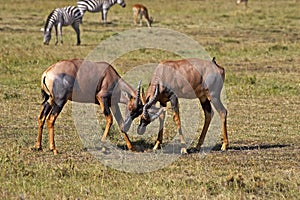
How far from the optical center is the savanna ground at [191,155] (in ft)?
26.1

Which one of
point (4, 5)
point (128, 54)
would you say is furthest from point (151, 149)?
point (4, 5)

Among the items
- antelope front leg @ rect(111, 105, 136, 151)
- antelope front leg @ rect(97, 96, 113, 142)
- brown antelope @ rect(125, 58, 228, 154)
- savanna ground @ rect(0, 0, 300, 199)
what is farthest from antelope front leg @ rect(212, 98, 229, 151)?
antelope front leg @ rect(97, 96, 113, 142)

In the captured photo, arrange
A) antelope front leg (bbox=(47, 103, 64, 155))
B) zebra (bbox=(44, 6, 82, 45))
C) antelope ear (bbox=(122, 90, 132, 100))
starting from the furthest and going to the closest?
zebra (bbox=(44, 6, 82, 45))
antelope ear (bbox=(122, 90, 132, 100))
antelope front leg (bbox=(47, 103, 64, 155))

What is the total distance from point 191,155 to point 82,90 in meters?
1.70

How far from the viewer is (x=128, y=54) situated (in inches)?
838

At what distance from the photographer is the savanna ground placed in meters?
7.96

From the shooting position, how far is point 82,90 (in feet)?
33.3

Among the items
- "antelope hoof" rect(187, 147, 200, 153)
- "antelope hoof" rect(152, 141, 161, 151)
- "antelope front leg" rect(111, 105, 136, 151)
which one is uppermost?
"antelope front leg" rect(111, 105, 136, 151)

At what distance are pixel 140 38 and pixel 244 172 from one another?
55.5 feet

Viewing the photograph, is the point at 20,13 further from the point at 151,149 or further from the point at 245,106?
the point at 151,149

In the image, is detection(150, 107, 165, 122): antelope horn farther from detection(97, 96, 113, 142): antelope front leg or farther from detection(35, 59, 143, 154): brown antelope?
detection(97, 96, 113, 142): antelope front leg

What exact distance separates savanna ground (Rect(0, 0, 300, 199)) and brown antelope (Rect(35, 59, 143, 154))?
514 mm

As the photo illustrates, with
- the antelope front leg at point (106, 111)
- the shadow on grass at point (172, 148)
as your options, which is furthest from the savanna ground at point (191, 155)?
the antelope front leg at point (106, 111)

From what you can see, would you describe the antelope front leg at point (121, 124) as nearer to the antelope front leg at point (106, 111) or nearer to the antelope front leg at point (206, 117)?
the antelope front leg at point (106, 111)
